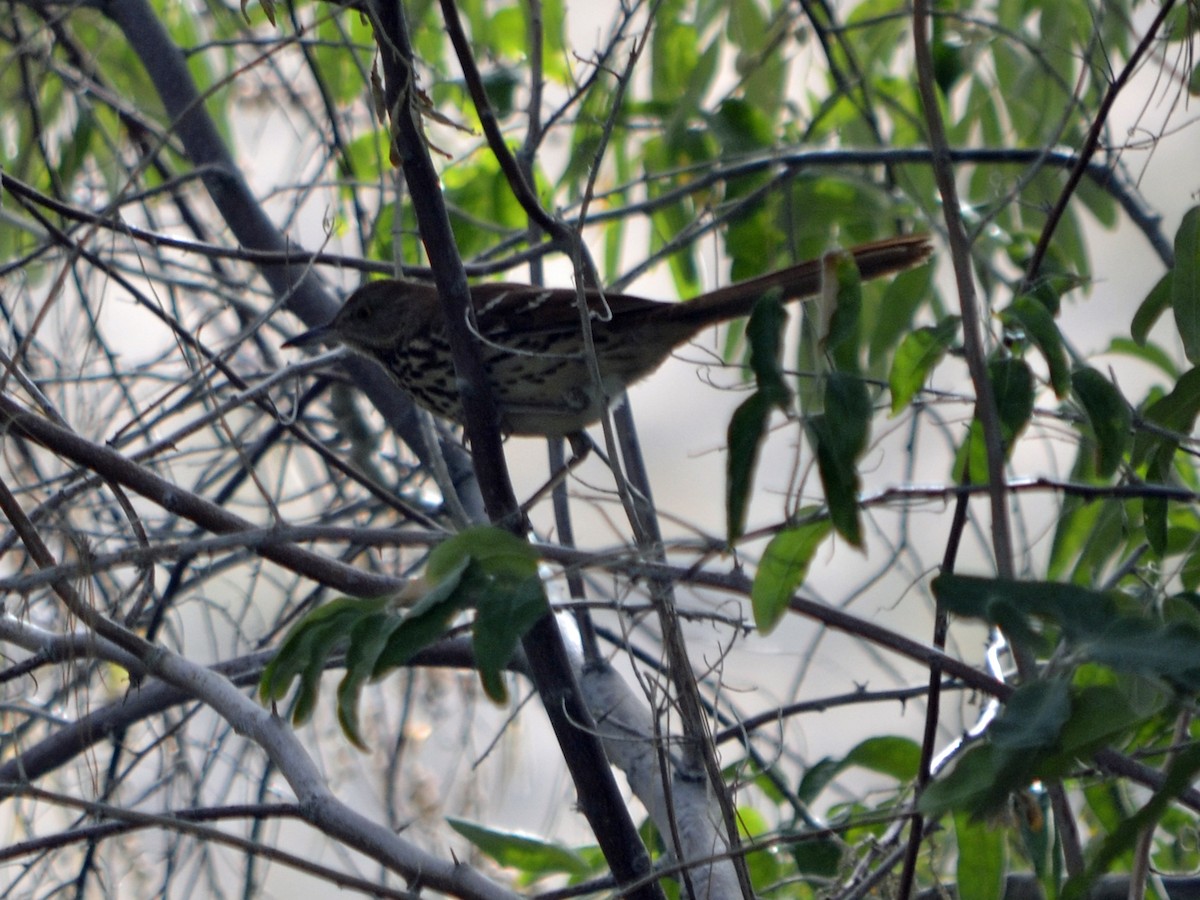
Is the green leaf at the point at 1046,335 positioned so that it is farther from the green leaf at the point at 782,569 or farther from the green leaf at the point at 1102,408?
the green leaf at the point at 782,569

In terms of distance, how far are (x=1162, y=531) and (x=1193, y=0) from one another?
689 millimetres

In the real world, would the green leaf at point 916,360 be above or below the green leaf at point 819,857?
above

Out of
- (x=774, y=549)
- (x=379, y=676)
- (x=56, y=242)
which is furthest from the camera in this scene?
(x=56, y=242)

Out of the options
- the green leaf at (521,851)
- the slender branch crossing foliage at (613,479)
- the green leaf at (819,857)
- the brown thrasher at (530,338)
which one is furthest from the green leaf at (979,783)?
the brown thrasher at (530,338)

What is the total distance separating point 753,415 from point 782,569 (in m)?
0.23

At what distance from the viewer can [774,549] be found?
138cm

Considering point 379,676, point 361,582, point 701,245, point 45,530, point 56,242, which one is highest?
point 701,245

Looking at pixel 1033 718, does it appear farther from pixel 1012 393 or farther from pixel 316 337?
pixel 316 337

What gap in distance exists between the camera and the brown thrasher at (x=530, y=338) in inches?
109

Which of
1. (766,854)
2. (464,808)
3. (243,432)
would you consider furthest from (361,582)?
(243,432)

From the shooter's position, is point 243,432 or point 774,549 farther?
point 243,432

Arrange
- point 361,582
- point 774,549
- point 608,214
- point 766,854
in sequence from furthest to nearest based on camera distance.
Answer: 1. point 608,214
2. point 766,854
3. point 361,582
4. point 774,549

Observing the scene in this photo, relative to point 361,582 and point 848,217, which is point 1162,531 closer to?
point 361,582

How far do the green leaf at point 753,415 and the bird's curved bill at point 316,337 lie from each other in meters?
2.06
